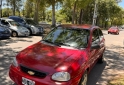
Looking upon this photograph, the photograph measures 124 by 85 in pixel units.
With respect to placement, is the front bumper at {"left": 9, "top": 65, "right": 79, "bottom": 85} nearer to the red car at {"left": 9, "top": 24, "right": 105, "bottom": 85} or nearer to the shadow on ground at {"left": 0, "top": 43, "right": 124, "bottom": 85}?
the red car at {"left": 9, "top": 24, "right": 105, "bottom": 85}

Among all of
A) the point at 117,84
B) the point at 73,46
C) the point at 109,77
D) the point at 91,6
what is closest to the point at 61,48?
the point at 73,46

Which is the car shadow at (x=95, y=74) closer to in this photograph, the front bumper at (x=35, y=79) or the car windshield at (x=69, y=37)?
the car windshield at (x=69, y=37)

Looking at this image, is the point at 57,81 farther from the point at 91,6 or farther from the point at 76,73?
the point at 91,6

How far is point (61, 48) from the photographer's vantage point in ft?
17.4

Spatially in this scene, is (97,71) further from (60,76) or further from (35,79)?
(35,79)

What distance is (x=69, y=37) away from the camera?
5.86 metres

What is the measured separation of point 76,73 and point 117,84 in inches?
81.7

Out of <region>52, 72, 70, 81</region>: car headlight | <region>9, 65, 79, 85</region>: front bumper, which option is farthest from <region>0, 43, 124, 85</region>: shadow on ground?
<region>52, 72, 70, 81</region>: car headlight

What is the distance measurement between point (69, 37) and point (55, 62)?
160 centimetres

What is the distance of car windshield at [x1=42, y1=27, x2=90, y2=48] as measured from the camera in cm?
561

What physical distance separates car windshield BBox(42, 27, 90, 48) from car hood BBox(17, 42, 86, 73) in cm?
37

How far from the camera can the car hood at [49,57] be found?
428cm

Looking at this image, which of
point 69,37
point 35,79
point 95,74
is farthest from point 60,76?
point 95,74

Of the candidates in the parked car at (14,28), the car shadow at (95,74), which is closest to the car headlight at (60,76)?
the car shadow at (95,74)
